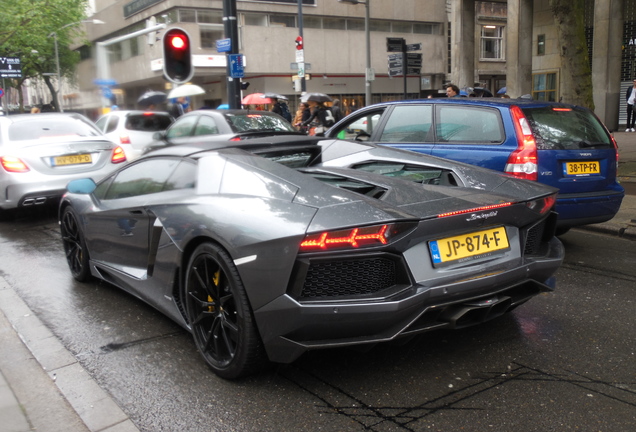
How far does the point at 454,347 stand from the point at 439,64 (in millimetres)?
38677

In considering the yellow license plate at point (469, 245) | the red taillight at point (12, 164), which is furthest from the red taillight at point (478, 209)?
the red taillight at point (12, 164)

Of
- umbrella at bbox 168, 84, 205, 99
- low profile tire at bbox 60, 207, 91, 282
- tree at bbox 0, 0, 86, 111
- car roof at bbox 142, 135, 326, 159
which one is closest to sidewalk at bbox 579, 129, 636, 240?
car roof at bbox 142, 135, 326, 159

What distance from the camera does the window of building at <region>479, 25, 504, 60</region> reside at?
3966cm

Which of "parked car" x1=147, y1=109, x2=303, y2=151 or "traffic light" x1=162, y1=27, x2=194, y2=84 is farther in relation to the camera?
"traffic light" x1=162, y1=27, x2=194, y2=84

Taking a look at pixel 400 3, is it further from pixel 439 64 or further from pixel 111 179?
pixel 111 179

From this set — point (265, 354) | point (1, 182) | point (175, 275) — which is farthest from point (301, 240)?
point (1, 182)

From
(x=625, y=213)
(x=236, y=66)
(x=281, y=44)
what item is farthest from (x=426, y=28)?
(x=625, y=213)

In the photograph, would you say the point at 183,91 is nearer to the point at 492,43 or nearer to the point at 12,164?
the point at 12,164

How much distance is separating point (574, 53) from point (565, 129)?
19.3ft

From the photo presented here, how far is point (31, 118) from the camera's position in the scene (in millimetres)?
9203

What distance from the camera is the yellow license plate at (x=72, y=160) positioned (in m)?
8.51

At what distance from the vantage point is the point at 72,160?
8609 millimetres

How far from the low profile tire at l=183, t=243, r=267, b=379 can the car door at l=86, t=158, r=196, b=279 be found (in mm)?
601

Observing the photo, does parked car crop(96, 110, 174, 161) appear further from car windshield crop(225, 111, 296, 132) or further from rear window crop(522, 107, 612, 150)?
rear window crop(522, 107, 612, 150)
